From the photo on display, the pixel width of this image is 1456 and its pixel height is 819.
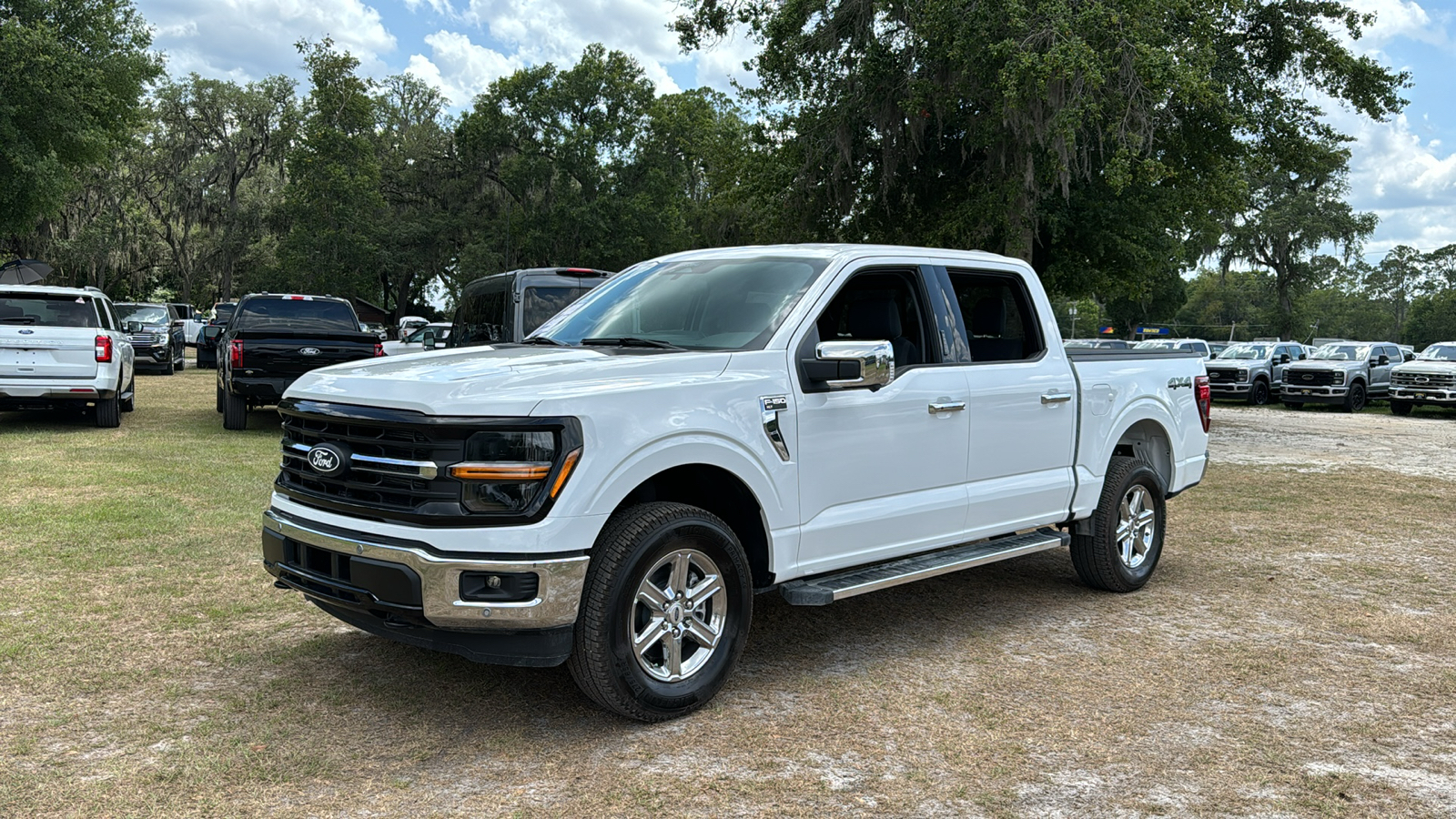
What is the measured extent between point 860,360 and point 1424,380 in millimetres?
26419

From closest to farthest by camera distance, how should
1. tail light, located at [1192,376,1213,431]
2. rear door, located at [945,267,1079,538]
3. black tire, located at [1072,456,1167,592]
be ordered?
rear door, located at [945,267,1079,538]
black tire, located at [1072,456,1167,592]
tail light, located at [1192,376,1213,431]

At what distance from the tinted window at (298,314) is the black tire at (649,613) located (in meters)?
12.0

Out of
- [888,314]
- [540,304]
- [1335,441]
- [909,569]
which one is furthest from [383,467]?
[1335,441]

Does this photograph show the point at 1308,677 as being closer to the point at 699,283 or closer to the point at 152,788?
the point at 699,283

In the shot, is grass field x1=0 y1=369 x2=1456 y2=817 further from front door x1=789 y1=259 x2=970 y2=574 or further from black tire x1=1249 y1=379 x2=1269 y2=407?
black tire x1=1249 y1=379 x2=1269 y2=407

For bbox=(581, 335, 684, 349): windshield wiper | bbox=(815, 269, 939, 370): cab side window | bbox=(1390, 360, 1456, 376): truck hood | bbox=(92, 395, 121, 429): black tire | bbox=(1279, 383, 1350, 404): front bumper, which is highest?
bbox=(815, 269, 939, 370): cab side window

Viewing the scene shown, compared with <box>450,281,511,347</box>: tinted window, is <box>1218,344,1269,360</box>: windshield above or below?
below

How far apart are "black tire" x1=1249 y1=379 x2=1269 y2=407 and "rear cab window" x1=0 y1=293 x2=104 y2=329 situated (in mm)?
26935

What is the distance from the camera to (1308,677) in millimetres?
5215

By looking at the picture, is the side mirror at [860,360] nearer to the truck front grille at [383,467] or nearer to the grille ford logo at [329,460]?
the truck front grille at [383,467]

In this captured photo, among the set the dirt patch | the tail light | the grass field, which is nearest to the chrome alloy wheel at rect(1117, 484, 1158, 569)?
the grass field

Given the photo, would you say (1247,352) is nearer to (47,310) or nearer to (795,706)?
(47,310)

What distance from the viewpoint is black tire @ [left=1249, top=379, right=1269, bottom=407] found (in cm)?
2986

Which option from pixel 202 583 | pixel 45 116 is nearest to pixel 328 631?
pixel 202 583
